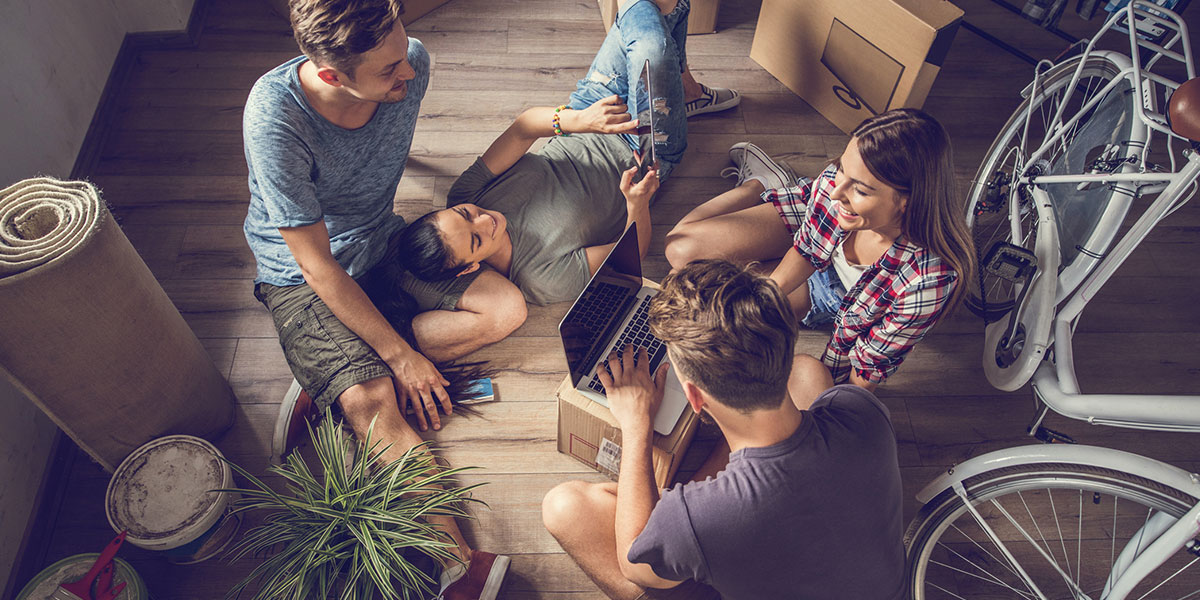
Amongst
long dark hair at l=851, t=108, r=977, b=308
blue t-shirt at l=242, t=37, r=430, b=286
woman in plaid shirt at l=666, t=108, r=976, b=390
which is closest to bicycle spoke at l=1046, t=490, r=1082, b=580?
woman in plaid shirt at l=666, t=108, r=976, b=390

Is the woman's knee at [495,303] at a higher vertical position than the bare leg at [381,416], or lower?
higher

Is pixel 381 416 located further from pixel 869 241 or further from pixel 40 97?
pixel 40 97

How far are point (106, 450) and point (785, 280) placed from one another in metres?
1.78

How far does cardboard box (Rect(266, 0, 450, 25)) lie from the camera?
290 cm

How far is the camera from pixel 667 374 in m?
1.70

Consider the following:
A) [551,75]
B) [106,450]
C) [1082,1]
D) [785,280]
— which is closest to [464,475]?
[106,450]

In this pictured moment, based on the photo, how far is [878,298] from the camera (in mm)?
1637

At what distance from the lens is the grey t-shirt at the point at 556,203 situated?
6.76 ft

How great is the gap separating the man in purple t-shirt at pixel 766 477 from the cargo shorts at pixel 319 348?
890mm

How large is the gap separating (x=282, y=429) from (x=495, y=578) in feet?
2.41

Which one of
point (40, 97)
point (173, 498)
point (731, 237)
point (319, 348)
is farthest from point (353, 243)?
point (40, 97)

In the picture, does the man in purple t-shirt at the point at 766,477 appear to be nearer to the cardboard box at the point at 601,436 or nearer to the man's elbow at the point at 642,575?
the man's elbow at the point at 642,575

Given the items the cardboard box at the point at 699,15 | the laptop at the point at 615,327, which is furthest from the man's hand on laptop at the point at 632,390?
the cardboard box at the point at 699,15

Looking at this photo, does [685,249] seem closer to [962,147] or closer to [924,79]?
[924,79]
